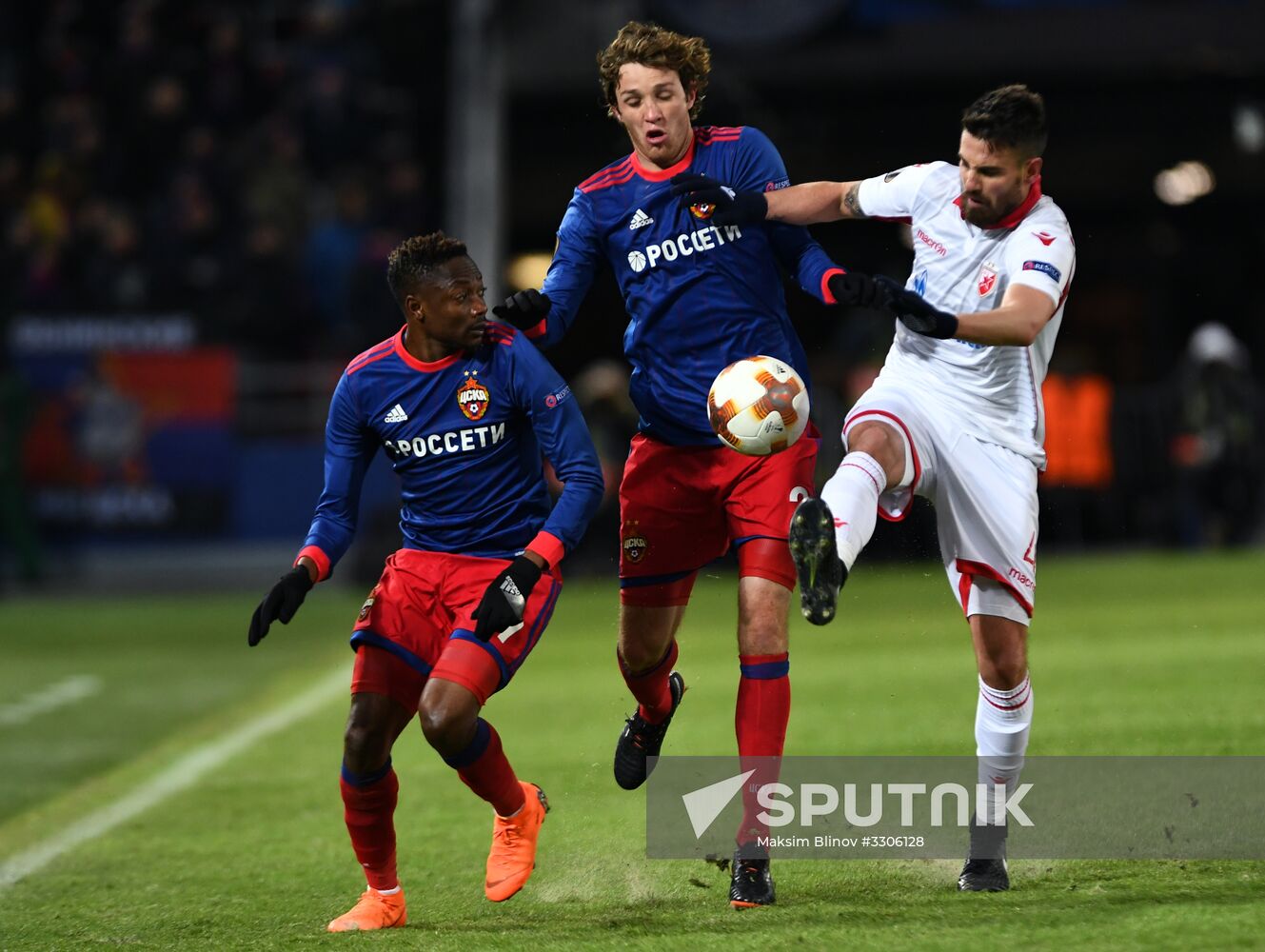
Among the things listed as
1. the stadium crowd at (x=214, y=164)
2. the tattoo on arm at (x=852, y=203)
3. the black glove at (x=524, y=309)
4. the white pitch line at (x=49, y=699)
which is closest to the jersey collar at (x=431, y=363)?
the black glove at (x=524, y=309)

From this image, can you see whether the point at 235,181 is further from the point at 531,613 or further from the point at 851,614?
the point at 531,613

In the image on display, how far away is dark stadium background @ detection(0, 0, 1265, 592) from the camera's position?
16938 mm

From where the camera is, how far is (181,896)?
19.2ft

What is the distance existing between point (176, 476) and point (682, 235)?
40.0ft

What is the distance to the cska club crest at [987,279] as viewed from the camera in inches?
210

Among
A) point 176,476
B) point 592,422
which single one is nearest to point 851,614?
point 592,422

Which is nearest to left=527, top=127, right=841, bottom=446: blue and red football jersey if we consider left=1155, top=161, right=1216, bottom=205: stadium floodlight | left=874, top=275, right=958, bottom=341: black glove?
left=874, top=275, right=958, bottom=341: black glove

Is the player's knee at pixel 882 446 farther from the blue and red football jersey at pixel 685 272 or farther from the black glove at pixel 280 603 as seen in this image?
the black glove at pixel 280 603

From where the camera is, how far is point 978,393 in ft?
17.9

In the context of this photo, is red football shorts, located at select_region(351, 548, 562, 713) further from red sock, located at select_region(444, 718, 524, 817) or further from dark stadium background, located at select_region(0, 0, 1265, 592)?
dark stadium background, located at select_region(0, 0, 1265, 592)

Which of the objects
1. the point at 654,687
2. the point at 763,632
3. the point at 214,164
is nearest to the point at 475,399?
the point at 763,632

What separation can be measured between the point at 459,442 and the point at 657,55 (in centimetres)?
130

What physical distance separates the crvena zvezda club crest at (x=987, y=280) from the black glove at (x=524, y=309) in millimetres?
1310

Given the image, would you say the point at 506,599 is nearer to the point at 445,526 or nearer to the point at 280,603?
the point at 445,526
